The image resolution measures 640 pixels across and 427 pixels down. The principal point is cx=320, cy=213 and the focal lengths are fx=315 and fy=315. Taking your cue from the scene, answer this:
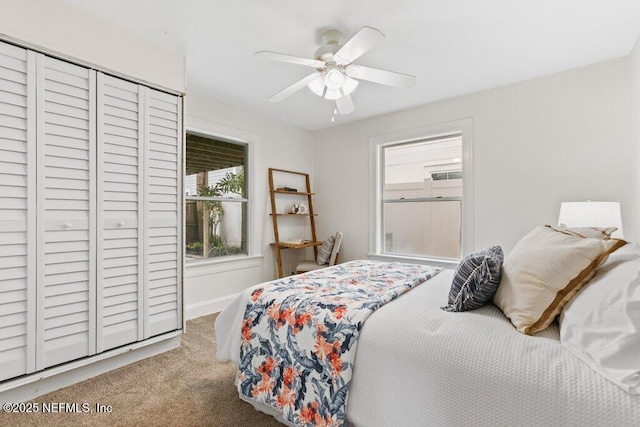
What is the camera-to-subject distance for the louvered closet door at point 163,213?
2377 millimetres

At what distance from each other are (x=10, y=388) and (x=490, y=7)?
360 cm

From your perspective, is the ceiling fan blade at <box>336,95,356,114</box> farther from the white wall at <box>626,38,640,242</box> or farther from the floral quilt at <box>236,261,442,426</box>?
the white wall at <box>626,38,640,242</box>

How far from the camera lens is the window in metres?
3.40

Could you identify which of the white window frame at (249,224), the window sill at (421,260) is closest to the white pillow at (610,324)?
the window sill at (421,260)

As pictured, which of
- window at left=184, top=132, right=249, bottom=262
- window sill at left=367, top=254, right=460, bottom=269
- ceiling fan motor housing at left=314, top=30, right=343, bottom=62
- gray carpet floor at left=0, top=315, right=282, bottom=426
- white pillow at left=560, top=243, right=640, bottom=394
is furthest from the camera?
window sill at left=367, top=254, right=460, bottom=269

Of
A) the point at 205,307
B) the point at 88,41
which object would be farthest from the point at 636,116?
the point at 205,307

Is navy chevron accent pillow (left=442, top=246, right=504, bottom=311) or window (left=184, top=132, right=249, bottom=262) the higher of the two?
window (left=184, top=132, right=249, bottom=262)

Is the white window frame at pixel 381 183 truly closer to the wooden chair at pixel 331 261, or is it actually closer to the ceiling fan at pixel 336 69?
the wooden chair at pixel 331 261

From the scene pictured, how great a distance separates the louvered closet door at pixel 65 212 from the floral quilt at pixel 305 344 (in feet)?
3.85

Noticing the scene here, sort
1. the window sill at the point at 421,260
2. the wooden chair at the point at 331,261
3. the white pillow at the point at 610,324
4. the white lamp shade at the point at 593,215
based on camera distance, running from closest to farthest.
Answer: the white pillow at the point at 610,324 → the white lamp shade at the point at 593,215 → the window sill at the point at 421,260 → the wooden chair at the point at 331,261

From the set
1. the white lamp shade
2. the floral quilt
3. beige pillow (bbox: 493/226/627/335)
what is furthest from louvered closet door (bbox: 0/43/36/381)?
the white lamp shade

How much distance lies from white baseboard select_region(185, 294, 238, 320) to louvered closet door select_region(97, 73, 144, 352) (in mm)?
918

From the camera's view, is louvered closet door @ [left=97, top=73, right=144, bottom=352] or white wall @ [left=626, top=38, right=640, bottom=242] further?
white wall @ [left=626, top=38, right=640, bottom=242]

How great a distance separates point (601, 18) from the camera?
6.72ft
